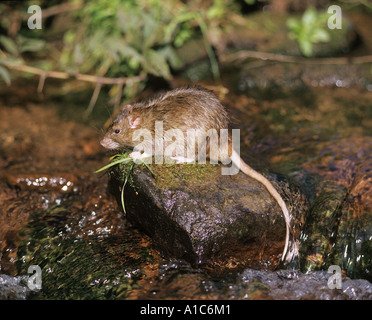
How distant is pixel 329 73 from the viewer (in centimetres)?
639

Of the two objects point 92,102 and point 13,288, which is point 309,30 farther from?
point 13,288

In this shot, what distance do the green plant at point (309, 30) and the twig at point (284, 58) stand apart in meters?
0.16

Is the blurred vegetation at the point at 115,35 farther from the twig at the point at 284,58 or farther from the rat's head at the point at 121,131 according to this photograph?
the rat's head at the point at 121,131

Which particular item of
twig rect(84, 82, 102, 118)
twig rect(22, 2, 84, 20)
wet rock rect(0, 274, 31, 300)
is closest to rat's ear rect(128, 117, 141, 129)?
wet rock rect(0, 274, 31, 300)

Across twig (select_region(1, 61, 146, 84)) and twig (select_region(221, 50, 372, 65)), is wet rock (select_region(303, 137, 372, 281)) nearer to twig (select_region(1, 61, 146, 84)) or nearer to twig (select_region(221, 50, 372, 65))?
twig (select_region(221, 50, 372, 65))

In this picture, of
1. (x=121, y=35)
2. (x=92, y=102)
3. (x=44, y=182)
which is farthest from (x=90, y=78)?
(x=44, y=182)

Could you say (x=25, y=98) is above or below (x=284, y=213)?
above

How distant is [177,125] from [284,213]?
1176mm

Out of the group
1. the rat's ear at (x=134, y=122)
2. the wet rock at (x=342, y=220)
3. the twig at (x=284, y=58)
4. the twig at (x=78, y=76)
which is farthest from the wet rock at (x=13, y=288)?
the twig at (x=284, y=58)

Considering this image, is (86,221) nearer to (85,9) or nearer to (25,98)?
(25,98)

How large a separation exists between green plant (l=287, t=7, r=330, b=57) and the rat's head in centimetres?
381

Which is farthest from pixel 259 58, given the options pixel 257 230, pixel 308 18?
pixel 257 230

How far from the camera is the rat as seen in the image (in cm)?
360

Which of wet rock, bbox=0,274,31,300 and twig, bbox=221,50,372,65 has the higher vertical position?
twig, bbox=221,50,372,65
